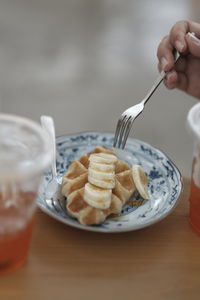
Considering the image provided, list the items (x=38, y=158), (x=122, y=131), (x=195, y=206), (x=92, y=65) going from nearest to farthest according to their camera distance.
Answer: (x=38, y=158) < (x=195, y=206) < (x=122, y=131) < (x=92, y=65)

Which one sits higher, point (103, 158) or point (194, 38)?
point (194, 38)

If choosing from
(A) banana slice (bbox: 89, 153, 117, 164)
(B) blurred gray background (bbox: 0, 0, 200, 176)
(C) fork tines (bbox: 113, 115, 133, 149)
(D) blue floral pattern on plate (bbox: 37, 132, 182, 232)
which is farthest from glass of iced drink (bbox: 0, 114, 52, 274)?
(B) blurred gray background (bbox: 0, 0, 200, 176)

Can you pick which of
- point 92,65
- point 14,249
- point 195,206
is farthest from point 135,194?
point 92,65

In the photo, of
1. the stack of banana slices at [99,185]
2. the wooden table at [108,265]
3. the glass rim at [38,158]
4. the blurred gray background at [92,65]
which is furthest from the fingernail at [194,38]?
the blurred gray background at [92,65]

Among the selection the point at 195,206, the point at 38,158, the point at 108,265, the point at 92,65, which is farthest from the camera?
the point at 92,65

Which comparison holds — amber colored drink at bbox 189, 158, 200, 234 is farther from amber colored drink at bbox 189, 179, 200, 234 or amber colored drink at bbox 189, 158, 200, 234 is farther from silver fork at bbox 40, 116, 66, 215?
silver fork at bbox 40, 116, 66, 215

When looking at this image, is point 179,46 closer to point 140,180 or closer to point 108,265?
point 140,180
